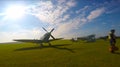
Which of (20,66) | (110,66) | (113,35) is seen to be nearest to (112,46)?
(113,35)

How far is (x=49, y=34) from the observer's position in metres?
37.2

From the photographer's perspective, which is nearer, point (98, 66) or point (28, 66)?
point (98, 66)

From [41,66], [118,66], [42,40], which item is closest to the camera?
[118,66]

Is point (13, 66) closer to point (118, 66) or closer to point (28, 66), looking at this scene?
point (28, 66)

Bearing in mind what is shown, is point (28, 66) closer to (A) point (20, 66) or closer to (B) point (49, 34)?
(A) point (20, 66)

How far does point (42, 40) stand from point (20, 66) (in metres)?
25.4

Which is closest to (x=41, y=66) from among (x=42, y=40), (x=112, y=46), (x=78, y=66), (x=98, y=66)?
(x=78, y=66)

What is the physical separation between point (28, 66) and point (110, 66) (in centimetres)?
528

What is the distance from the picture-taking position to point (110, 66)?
373 inches

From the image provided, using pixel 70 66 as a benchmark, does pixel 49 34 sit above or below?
above

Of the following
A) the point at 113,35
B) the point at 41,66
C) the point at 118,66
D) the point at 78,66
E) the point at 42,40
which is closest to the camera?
the point at 118,66

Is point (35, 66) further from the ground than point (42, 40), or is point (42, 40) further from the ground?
point (42, 40)

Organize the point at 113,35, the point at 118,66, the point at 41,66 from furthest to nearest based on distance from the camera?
the point at 113,35 < the point at 41,66 < the point at 118,66

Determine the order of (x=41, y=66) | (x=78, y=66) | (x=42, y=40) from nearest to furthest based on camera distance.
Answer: (x=78, y=66)
(x=41, y=66)
(x=42, y=40)
